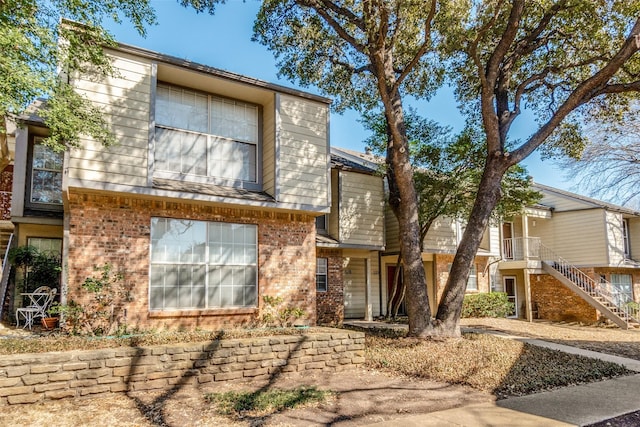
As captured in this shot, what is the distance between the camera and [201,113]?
10.8 meters

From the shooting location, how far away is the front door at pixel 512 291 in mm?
21922

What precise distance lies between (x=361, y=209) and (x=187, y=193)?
7842 mm

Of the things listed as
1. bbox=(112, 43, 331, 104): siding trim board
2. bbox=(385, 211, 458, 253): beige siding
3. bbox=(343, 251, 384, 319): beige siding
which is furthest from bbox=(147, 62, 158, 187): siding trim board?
bbox=(385, 211, 458, 253): beige siding

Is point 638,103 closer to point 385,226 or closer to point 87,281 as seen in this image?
point 385,226

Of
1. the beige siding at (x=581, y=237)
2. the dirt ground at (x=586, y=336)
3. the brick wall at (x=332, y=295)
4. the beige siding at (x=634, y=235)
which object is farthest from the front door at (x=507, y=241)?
the brick wall at (x=332, y=295)

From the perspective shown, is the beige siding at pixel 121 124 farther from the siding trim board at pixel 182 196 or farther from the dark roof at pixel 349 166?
the dark roof at pixel 349 166

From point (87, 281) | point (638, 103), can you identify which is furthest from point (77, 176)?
point (638, 103)

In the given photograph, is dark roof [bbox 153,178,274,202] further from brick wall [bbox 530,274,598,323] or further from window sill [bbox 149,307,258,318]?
brick wall [bbox 530,274,598,323]

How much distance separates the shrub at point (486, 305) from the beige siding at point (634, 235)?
28.7 ft

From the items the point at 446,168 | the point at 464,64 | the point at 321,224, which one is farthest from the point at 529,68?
the point at 321,224

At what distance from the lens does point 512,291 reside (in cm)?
2219

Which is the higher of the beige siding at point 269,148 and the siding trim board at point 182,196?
the beige siding at point 269,148

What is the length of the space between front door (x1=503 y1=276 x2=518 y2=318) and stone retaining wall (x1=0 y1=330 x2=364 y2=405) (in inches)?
615

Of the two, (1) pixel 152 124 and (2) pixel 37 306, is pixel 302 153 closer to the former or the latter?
(1) pixel 152 124
